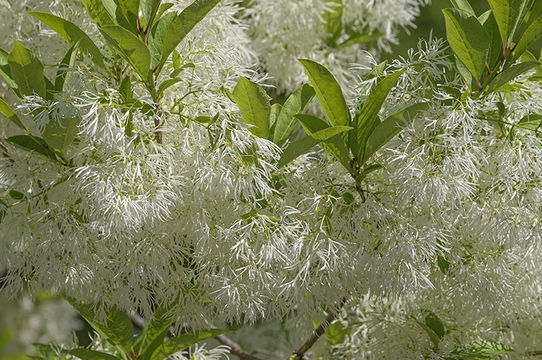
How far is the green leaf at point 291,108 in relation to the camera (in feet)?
2.52

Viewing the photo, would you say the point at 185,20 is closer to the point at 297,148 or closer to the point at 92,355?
the point at 297,148

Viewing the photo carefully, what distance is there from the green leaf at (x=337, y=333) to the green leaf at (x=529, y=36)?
52cm

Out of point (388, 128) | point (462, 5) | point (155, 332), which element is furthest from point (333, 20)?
point (155, 332)

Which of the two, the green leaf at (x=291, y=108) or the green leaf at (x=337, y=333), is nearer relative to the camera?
the green leaf at (x=291, y=108)

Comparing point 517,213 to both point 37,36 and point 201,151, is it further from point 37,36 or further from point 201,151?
point 37,36

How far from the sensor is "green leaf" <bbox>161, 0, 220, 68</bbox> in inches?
27.0

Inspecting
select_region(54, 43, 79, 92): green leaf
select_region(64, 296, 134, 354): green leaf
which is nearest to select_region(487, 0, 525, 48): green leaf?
select_region(54, 43, 79, 92): green leaf

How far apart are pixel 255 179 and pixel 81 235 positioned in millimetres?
219

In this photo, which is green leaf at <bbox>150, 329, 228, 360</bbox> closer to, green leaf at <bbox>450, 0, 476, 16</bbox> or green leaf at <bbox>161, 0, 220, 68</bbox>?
green leaf at <bbox>161, 0, 220, 68</bbox>

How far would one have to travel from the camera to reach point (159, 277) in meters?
0.75

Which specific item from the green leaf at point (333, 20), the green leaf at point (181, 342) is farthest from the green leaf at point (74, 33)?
the green leaf at point (333, 20)

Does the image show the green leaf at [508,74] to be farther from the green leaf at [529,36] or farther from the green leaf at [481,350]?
the green leaf at [481,350]

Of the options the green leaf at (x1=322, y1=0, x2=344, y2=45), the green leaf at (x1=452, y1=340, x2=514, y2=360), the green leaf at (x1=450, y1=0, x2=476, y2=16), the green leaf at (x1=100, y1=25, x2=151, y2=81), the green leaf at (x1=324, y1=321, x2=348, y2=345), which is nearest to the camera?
the green leaf at (x1=100, y1=25, x2=151, y2=81)

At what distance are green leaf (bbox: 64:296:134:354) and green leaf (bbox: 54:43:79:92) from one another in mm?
286
